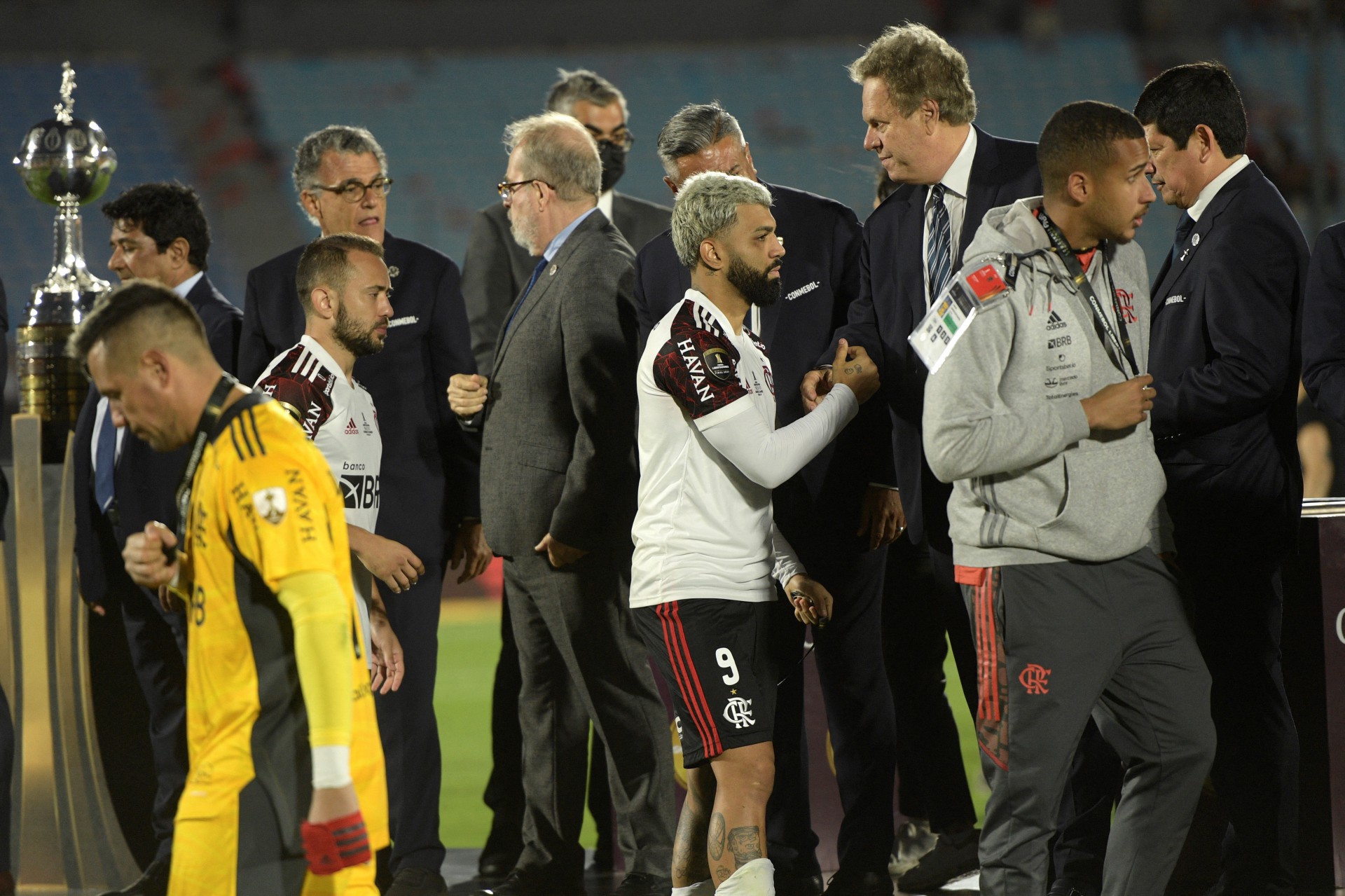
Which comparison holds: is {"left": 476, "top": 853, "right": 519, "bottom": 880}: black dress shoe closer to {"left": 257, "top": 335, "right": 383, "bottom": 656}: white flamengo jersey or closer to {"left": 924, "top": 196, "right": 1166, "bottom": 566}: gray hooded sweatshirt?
{"left": 257, "top": 335, "right": 383, "bottom": 656}: white flamengo jersey

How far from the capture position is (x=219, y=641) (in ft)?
7.72

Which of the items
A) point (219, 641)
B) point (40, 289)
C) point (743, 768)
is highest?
point (40, 289)

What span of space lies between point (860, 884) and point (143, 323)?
2389 millimetres

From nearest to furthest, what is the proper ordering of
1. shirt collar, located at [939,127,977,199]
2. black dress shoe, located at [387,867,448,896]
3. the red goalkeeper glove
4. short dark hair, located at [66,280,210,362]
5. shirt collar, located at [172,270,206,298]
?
the red goalkeeper glove → short dark hair, located at [66,280,210,362] → shirt collar, located at [939,127,977,199] → black dress shoe, located at [387,867,448,896] → shirt collar, located at [172,270,206,298]

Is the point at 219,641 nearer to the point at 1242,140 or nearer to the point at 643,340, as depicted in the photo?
the point at 643,340

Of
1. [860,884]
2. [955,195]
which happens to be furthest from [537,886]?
[955,195]

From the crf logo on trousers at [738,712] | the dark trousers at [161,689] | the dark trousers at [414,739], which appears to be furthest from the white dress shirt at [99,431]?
the crf logo on trousers at [738,712]

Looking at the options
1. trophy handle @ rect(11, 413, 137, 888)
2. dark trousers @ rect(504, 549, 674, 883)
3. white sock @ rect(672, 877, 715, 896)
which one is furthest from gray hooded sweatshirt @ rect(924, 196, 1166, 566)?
trophy handle @ rect(11, 413, 137, 888)

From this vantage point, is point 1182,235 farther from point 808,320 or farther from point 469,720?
point 469,720

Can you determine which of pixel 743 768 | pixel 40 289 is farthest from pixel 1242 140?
pixel 40 289

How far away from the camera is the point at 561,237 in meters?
4.18

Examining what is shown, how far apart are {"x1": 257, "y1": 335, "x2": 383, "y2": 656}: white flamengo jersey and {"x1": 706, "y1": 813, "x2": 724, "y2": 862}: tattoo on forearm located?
0.98 m

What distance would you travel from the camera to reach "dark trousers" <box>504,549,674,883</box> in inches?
158

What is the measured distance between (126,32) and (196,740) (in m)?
15.4
